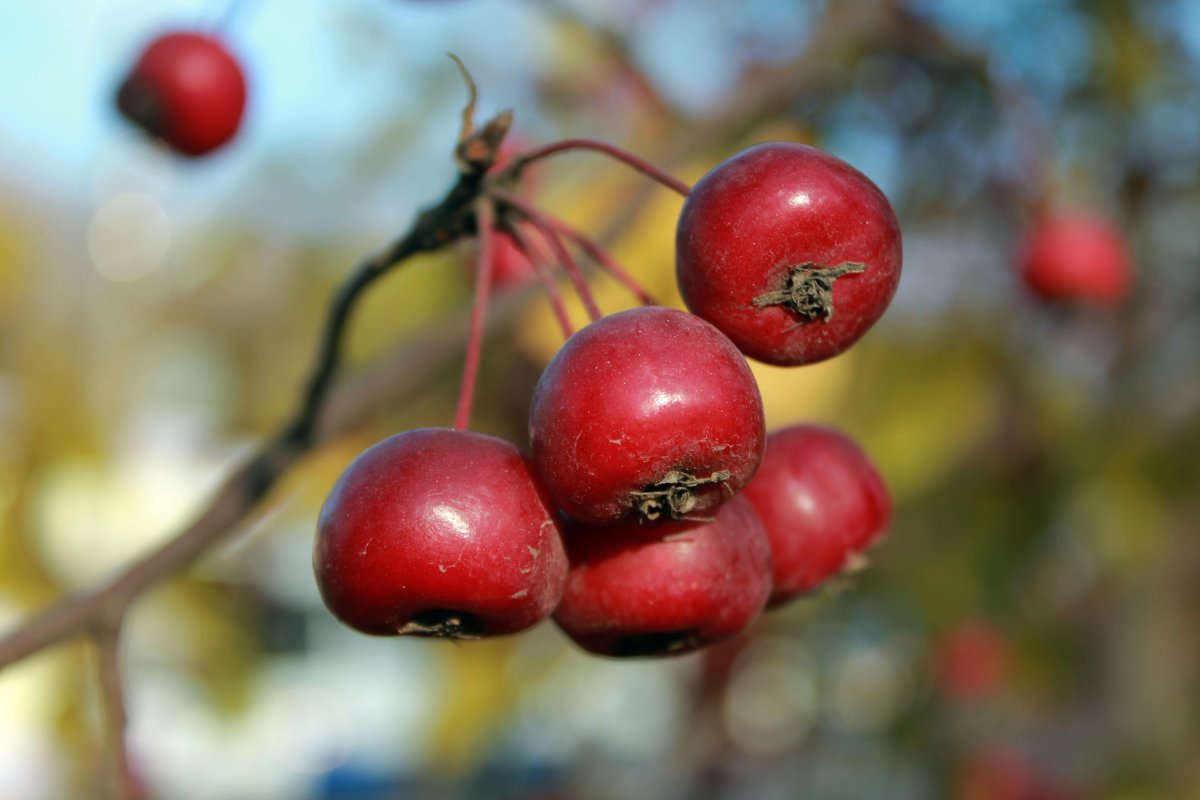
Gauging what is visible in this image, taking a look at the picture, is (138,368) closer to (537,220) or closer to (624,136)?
(624,136)

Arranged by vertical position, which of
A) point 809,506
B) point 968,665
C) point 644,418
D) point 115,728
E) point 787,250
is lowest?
point 968,665

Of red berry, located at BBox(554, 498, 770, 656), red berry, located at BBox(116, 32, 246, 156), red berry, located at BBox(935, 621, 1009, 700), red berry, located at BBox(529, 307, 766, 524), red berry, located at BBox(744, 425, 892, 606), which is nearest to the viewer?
red berry, located at BBox(529, 307, 766, 524)

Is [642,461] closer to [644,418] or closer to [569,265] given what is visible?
[644,418]

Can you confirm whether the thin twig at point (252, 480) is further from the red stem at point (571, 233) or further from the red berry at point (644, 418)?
the red berry at point (644, 418)

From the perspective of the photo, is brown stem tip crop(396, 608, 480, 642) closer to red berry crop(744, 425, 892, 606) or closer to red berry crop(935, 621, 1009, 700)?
red berry crop(744, 425, 892, 606)

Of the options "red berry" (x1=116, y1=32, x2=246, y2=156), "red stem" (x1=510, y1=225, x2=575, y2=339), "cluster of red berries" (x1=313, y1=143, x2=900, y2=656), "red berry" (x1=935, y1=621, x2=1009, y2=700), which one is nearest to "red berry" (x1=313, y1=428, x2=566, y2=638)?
"cluster of red berries" (x1=313, y1=143, x2=900, y2=656)

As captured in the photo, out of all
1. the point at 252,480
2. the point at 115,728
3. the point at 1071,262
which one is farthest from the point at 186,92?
the point at 1071,262
